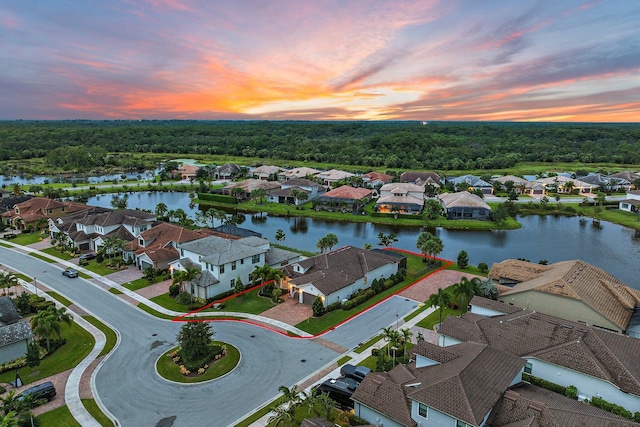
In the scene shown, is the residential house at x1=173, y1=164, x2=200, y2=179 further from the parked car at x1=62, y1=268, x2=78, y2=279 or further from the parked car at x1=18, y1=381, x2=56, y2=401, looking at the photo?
the parked car at x1=18, y1=381, x2=56, y2=401

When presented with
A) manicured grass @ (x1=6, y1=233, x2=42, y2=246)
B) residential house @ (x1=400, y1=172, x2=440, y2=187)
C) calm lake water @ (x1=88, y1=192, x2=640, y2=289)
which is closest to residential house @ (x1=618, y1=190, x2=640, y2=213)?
calm lake water @ (x1=88, y1=192, x2=640, y2=289)

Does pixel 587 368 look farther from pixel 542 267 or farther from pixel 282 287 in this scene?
pixel 282 287

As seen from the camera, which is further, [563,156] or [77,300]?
[563,156]

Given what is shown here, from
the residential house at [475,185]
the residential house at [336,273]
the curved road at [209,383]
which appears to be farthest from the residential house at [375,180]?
the curved road at [209,383]

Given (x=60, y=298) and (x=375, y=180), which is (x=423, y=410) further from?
(x=375, y=180)

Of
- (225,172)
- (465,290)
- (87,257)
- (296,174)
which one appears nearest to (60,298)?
(87,257)

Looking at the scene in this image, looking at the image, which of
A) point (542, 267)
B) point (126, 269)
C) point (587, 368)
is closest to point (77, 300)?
point (126, 269)
